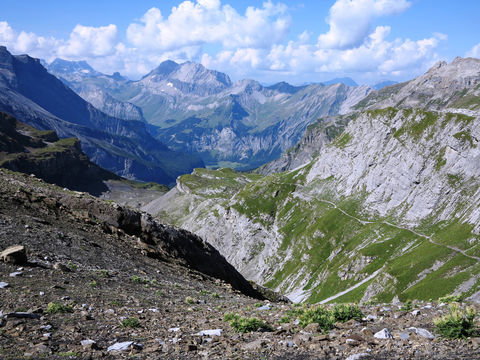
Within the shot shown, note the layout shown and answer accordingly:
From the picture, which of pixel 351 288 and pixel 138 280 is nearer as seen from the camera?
pixel 138 280

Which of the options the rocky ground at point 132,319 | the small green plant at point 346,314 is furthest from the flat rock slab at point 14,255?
the small green plant at point 346,314

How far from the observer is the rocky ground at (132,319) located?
1329 centimetres

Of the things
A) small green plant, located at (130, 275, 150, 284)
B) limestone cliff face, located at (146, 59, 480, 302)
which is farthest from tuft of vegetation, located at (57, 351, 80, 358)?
limestone cliff face, located at (146, 59, 480, 302)

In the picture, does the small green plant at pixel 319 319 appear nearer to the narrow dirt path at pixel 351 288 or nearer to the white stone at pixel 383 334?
the white stone at pixel 383 334

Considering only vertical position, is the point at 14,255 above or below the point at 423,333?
below

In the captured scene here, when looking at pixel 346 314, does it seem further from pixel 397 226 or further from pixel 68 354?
pixel 397 226

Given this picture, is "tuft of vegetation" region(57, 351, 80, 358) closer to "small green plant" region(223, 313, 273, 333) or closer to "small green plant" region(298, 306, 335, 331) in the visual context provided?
"small green plant" region(223, 313, 273, 333)

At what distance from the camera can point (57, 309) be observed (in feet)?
54.6

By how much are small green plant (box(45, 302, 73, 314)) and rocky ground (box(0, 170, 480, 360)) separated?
4 cm

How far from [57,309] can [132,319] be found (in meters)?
3.43

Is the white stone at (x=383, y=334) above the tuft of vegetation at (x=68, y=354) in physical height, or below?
above

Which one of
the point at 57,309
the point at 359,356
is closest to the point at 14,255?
the point at 57,309

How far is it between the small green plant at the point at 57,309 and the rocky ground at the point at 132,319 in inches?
1.8

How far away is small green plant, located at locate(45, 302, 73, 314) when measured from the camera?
649 inches
